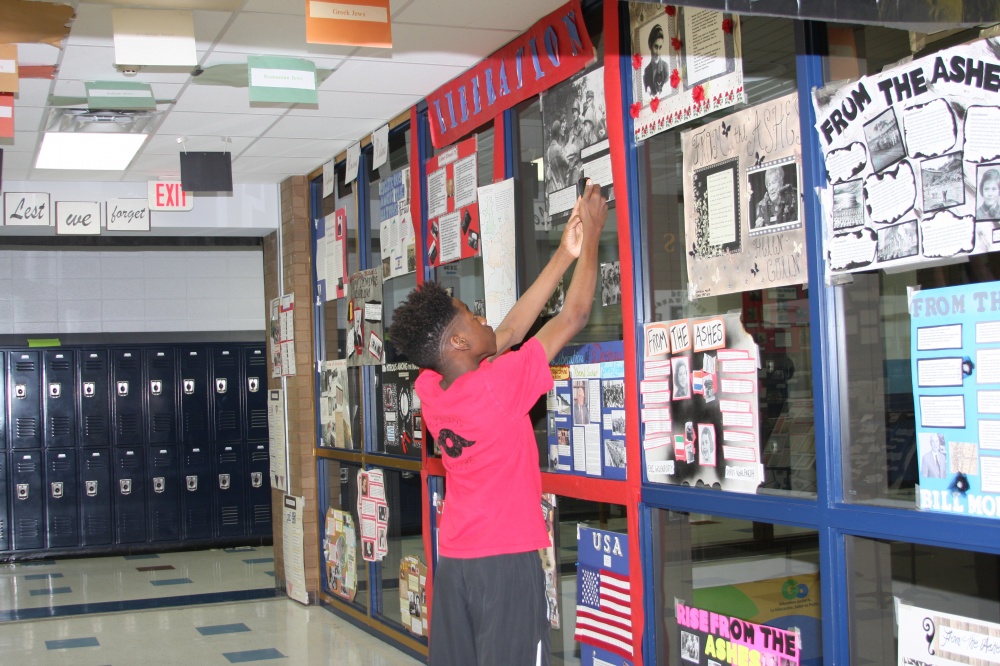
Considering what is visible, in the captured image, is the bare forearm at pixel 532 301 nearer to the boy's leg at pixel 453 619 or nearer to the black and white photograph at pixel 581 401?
the boy's leg at pixel 453 619

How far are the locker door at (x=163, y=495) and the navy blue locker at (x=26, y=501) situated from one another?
94cm

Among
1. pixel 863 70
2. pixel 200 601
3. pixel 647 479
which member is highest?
pixel 863 70

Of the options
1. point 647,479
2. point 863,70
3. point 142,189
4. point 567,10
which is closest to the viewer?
point 863,70

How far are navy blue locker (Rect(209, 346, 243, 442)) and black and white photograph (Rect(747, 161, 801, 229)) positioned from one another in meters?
7.94

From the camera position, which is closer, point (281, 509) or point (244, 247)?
point (281, 509)

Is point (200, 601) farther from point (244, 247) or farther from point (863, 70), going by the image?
point (863, 70)

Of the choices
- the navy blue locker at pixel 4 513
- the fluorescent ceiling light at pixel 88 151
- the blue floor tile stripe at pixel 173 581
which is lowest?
the blue floor tile stripe at pixel 173 581

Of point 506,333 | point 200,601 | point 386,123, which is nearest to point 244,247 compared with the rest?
point 200,601

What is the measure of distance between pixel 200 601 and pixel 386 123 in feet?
12.0

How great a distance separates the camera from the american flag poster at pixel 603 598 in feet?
A: 11.0

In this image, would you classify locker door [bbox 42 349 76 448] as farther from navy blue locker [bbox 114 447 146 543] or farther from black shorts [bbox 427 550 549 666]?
black shorts [bbox 427 550 549 666]

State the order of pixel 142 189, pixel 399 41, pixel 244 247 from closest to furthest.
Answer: pixel 399 41 < pixel 142 189 < pixel 244 247

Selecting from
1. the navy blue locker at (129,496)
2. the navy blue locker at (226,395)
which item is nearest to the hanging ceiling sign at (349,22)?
the navy blue locker at (226,395)

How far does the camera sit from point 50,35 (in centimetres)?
382
